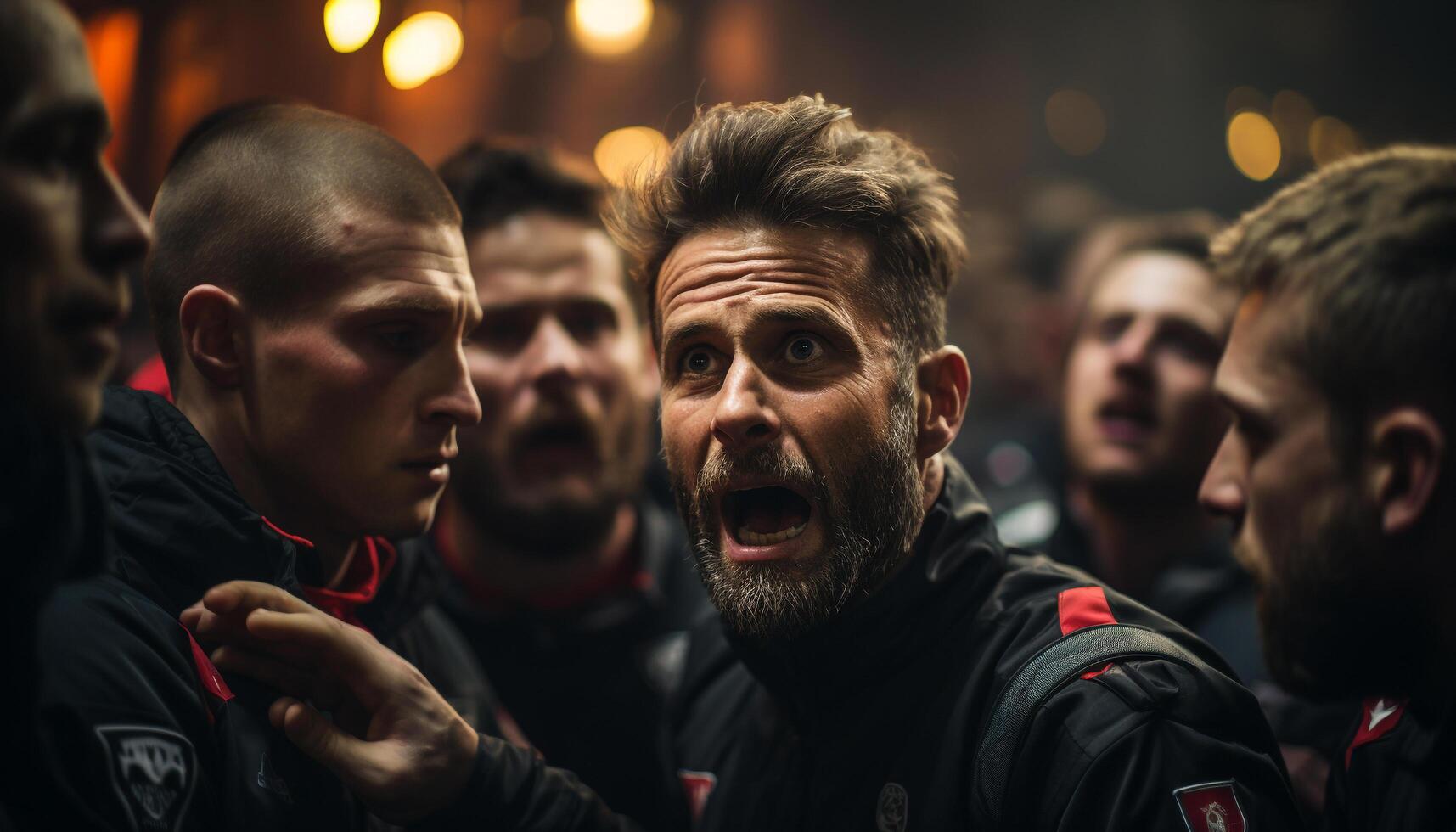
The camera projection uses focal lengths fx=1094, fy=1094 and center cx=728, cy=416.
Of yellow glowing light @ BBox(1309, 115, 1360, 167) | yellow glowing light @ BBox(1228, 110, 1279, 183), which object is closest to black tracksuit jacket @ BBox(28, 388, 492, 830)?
yellow glowing light @ BBox(1228, 110, 1279, 183)

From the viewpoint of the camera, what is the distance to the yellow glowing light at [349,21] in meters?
2.93

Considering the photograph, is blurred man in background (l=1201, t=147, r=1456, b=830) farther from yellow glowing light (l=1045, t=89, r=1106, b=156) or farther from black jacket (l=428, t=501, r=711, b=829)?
yellow glowing light (l=1045, t=89, r=1106, b=156)

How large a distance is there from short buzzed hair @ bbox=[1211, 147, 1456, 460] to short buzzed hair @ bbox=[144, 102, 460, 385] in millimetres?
1582

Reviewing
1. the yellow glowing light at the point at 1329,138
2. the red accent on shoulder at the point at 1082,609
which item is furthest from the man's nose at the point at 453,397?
the yellow glowing light at the point at 1329,138

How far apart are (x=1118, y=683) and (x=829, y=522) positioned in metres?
0.59

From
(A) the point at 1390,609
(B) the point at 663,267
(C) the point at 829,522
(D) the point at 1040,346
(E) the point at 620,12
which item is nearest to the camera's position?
(A) the point at 1390,609


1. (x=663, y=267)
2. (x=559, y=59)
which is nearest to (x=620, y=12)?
(x=559, y=59)

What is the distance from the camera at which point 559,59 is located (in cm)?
615

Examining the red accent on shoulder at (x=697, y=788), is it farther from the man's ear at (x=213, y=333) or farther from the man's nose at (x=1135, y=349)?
the man's nose at (x=1135, y=349)

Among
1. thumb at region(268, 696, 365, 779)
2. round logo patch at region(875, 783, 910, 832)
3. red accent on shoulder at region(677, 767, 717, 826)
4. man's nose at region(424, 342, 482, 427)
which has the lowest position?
red accent on shoulder at region(677, 767, 717, 826)

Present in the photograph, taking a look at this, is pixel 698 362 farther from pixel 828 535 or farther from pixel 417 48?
pixel 417 48

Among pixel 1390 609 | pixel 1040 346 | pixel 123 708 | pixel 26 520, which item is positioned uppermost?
pixel 26 520

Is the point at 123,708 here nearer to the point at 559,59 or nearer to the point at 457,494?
the point at 457,494

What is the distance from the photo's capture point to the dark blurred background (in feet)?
10.4
